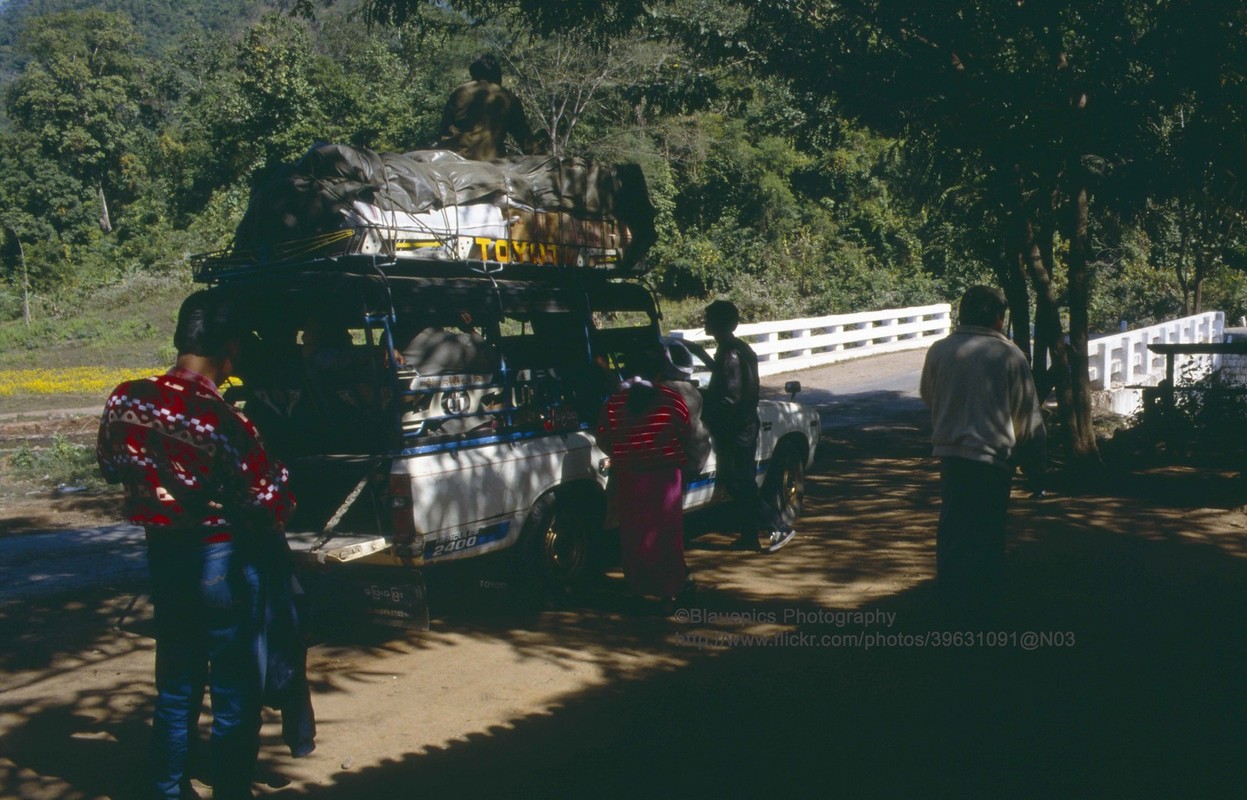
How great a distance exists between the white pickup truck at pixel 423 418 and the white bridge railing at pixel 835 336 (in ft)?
39.0

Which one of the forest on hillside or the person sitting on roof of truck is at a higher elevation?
the forest on hillside

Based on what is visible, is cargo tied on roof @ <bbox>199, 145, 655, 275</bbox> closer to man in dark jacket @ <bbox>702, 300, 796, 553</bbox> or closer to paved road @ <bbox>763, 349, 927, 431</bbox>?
man in dark jacket @ <bbox>702, 300, 796, 553</bbox>

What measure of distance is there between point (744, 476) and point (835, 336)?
1560 centimetres

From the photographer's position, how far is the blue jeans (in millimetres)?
4047

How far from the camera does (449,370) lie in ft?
22.2

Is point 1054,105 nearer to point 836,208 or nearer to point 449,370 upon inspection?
point 449,370

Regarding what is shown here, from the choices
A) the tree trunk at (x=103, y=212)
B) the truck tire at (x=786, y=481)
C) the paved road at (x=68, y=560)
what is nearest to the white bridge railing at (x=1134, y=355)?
the paved road at (x=68, y=560)

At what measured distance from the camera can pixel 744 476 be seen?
823 centimetres

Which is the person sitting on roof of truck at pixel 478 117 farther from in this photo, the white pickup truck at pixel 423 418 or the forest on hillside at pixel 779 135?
the forest on hillside at pixel 779 135

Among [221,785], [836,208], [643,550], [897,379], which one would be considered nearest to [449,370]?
[643,550]

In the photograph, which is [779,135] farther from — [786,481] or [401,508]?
[401,508]

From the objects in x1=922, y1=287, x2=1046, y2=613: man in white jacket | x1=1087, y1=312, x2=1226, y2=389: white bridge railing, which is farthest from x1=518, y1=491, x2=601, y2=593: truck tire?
x1=1087, y1=312, x2=1226, y2=389: white bridge railing

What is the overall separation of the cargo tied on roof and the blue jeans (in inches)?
105

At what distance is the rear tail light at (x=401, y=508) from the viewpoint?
6.06 metres
